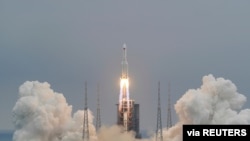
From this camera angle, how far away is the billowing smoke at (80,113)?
109 metres

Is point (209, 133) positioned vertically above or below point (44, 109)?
below

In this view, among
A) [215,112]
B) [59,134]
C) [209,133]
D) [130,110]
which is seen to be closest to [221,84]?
[215,112]

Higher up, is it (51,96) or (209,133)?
(51,96)

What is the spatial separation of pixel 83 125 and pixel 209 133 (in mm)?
41055

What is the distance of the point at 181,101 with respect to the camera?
111 m

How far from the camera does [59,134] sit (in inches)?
4461

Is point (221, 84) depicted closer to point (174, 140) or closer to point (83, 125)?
point (174, 140)

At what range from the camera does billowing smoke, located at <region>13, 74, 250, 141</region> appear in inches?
4304

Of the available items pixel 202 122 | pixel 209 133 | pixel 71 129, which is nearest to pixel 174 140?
pixel 202 122

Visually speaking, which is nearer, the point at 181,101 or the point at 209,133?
the point at 209,133

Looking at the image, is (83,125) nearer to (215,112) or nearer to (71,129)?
(71,129)

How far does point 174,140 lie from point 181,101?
4.83m

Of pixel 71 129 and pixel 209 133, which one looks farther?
pixel 71 129

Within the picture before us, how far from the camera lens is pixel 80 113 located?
113562 millimetres
